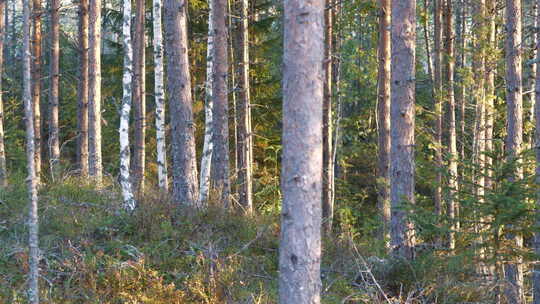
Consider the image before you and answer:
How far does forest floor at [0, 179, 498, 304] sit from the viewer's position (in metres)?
7.21

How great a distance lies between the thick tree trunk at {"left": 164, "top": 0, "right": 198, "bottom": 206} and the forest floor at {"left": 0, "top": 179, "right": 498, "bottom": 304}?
68 centimetres

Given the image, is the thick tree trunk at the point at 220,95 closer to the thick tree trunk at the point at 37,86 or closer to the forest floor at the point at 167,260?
the forest floor at the point at 167,260

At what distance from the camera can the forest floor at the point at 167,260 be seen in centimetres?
721

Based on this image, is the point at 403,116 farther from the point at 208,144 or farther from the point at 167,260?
the point at 208,144

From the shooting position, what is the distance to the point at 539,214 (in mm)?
7441

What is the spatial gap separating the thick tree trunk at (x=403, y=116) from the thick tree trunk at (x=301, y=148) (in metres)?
3.97

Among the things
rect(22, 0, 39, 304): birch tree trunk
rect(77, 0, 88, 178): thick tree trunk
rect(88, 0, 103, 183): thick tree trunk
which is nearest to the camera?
rect(22, 0, 39, 304): birch tree trunk

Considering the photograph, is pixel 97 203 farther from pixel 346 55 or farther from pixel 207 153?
pixel 346 55

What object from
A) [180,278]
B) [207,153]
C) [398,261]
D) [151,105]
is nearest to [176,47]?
[207,153]

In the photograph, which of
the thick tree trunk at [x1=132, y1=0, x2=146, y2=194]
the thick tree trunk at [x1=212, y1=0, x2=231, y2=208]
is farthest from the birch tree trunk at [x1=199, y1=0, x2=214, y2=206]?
the thick tree trunk at [x1=132, y1=0, x2=146, y2=194]

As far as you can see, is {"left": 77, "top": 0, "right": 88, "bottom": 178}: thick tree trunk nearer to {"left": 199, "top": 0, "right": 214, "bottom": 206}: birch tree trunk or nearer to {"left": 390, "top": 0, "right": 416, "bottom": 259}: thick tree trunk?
{"left": 199, "top": 0, "right": 214, "bottom": 206}: birch tree trunk

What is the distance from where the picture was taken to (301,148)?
531 cm

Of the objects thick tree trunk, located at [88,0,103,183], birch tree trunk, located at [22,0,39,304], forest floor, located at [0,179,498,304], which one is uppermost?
thick tree trunk, located at [88,0,103,183]

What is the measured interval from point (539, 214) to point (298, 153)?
3900mm
